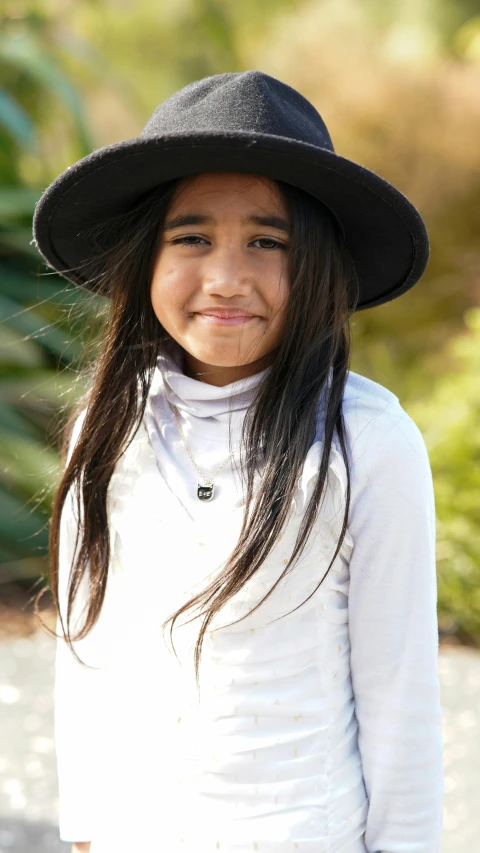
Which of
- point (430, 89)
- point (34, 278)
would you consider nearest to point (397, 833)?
point (34, 278)

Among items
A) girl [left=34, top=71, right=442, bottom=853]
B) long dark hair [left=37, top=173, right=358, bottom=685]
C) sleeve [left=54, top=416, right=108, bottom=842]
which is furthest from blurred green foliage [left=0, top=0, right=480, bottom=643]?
girl [left=34, top=71, right=442, bottom=853]

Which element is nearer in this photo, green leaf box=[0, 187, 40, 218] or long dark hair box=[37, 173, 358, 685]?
long dark hair box=[37, 173, 358, 685]

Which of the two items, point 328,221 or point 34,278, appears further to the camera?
point 34,278

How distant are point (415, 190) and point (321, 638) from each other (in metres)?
5.04

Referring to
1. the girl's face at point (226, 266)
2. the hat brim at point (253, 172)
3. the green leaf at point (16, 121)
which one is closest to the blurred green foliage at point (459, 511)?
the green leaf at point (16, 121)

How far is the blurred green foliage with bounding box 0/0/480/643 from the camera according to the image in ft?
12.5

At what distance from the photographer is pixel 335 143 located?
6098 millimetres

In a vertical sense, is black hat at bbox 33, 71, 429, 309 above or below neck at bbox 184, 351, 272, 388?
above

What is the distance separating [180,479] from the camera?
137 centimetres

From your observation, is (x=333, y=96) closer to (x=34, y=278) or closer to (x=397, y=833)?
(x=34, y=278)

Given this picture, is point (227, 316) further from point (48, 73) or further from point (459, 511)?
point (48, 73)

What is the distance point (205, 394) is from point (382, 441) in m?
0.28

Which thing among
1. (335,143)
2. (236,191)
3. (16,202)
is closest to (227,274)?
(236,191)

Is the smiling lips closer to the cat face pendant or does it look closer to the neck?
the neck
